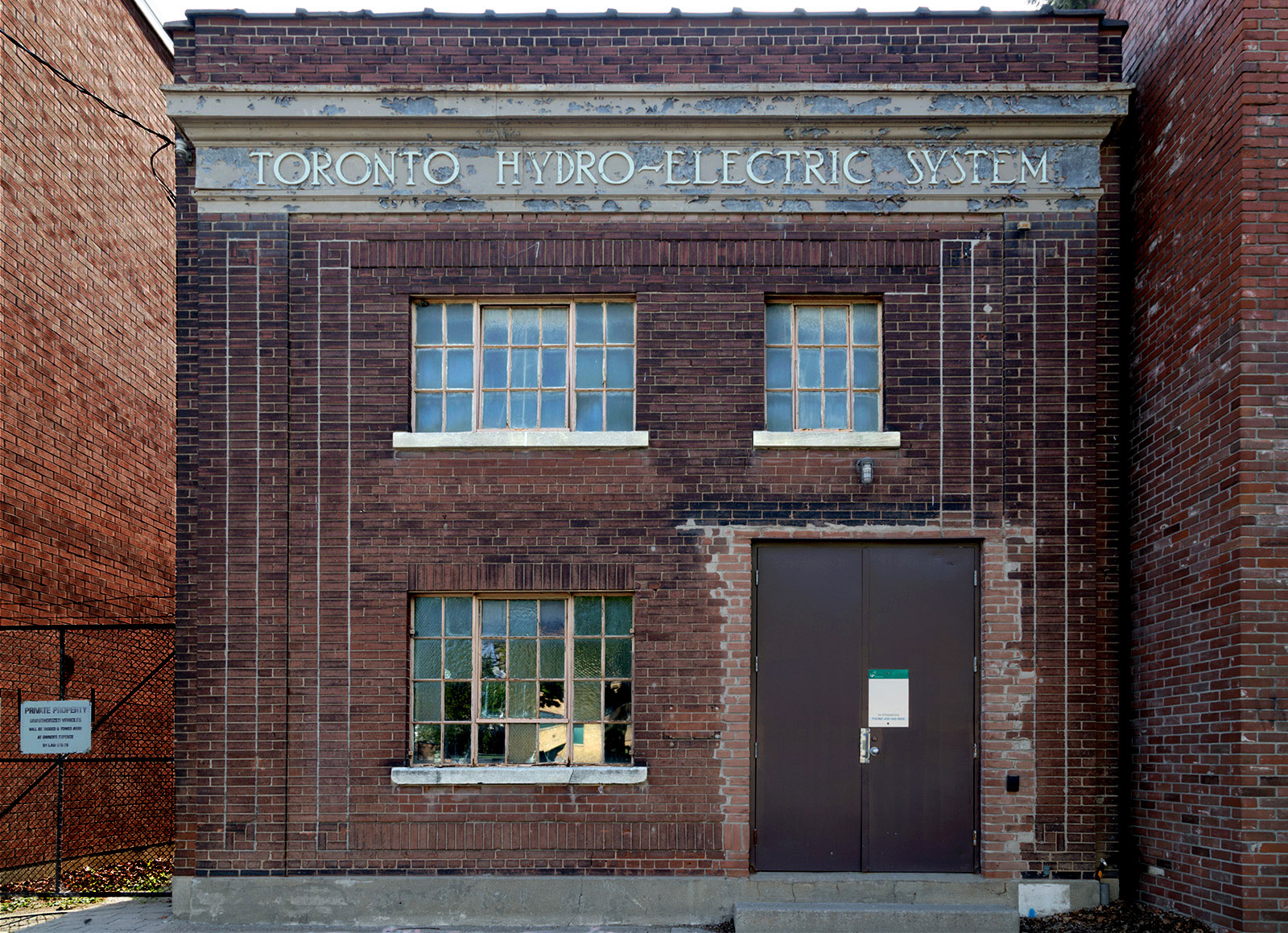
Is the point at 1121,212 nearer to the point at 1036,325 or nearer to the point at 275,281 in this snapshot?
the point at 1036,325

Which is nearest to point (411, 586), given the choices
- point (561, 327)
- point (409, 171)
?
point (561, 327)

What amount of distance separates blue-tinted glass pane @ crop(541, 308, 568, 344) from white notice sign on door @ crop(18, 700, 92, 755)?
5.71 m

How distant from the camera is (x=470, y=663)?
886cm

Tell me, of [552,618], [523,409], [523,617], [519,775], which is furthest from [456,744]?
[523,409]

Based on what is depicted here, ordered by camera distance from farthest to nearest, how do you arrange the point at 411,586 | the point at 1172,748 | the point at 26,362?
1. the point at 26,362
2. the point at 411,586
3. the point at 1172,748

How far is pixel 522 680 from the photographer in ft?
28.9

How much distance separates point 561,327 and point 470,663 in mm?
3284

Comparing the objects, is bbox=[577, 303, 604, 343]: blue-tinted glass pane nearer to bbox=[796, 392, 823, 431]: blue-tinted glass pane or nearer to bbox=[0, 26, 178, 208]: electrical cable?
bbox=[796, 392, 823, 431]: blue-tinted glass pane

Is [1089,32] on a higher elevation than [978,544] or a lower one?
higher

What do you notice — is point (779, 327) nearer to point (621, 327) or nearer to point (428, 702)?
point (621, 327)

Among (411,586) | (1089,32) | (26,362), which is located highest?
(1089,32)

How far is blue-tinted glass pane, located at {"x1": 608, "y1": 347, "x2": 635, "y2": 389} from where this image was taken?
913cm

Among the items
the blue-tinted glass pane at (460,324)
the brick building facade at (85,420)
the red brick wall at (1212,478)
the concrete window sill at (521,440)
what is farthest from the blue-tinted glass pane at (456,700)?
the red brick wall at (1212,478)

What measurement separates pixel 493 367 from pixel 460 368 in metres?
0.32
